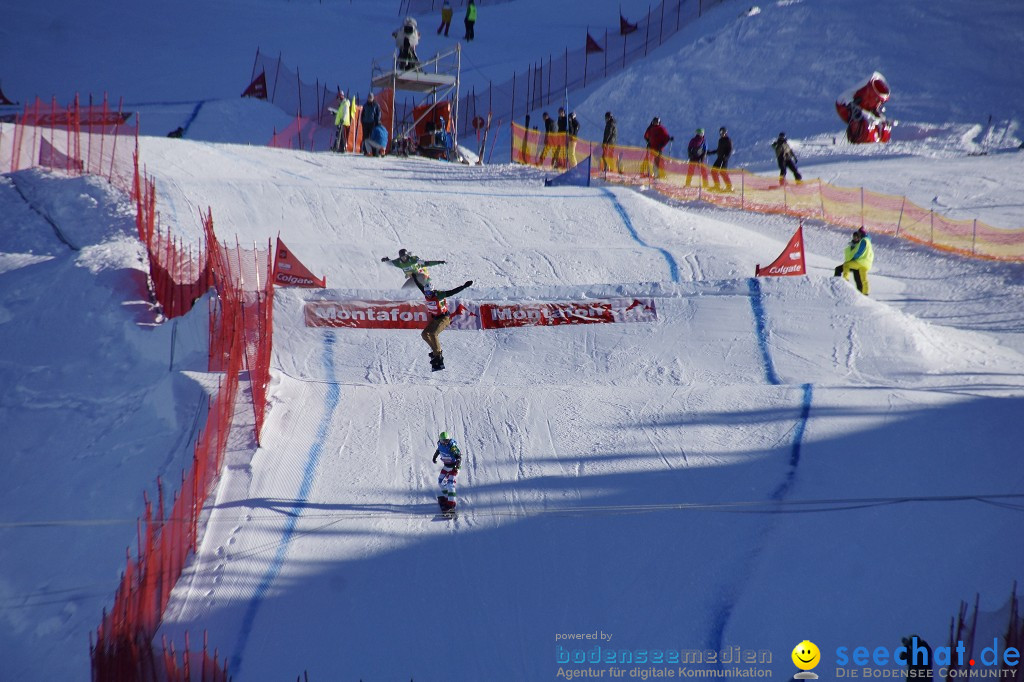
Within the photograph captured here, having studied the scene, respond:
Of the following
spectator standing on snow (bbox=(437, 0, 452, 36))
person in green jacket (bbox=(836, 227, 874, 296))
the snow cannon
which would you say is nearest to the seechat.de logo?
person in green jacket (bbox=(836, 227, 874, 296))

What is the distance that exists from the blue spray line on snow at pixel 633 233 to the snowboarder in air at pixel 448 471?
21.5 feet

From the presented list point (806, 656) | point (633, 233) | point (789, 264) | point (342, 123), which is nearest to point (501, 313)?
point (789, 264)

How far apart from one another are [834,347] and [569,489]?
4.59 metres

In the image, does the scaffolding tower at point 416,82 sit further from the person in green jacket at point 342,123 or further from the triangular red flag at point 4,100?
the triangular red flag at point 4,100

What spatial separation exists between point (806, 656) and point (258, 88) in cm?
2490

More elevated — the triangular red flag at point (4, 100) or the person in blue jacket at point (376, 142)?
the triangular red flag at point (4, 100)

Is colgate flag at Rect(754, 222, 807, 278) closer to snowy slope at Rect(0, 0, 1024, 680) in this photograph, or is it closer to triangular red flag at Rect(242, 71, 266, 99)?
snowy slope at Rect(0, 0, 1024, 680)

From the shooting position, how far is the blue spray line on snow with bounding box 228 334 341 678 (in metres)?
7.21

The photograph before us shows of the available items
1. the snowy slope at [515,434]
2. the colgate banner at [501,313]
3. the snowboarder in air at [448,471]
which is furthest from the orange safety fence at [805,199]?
the snowboarder in air at [448,471]

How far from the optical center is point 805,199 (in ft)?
59.6

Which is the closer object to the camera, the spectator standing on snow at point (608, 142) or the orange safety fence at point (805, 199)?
the orange safety fence at point (805, 199)

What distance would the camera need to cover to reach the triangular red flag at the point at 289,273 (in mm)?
12648

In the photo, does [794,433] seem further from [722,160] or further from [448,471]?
→ [722,160]

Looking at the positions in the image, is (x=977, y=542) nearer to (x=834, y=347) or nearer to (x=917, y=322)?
(x=834, y=347)
